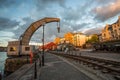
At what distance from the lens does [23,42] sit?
3744cm

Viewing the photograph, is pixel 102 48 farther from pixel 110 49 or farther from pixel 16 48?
pixel 16 48

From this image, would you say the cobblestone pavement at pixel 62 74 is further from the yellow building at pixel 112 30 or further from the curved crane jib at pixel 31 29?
the yellow building at pixel 112 30

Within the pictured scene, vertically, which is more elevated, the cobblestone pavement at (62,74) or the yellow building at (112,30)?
the yellow building at (112,30)

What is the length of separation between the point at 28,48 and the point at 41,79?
2801 centimetres

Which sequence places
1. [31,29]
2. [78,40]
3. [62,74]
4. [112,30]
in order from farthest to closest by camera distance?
[78,40] → [112,30] → [31,29] → [62,74]

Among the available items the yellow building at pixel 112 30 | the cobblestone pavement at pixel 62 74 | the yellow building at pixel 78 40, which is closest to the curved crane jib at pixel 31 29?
the cobblestone pavement at pixel 62 74

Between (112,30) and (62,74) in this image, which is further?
(112,30)

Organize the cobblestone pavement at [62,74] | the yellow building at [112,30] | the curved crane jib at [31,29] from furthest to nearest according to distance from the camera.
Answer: the yellow building at [112,30] < the curved crane jib at [31,29] < the cobblestone pavement at [62,74]

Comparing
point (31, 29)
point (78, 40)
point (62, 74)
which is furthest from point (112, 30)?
point (62, 74)

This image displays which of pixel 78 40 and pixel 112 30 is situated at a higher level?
pixel 112 30

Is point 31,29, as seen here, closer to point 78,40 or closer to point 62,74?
point 62,74

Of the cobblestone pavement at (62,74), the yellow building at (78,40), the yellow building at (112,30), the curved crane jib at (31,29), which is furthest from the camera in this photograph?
the yellow building at (78,40)

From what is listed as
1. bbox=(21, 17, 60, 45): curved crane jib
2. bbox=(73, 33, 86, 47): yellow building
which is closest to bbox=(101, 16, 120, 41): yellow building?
bbox=(73, 33, 86, 47): yellow building

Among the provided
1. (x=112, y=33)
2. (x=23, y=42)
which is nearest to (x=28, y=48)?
(x=23, y=42)
